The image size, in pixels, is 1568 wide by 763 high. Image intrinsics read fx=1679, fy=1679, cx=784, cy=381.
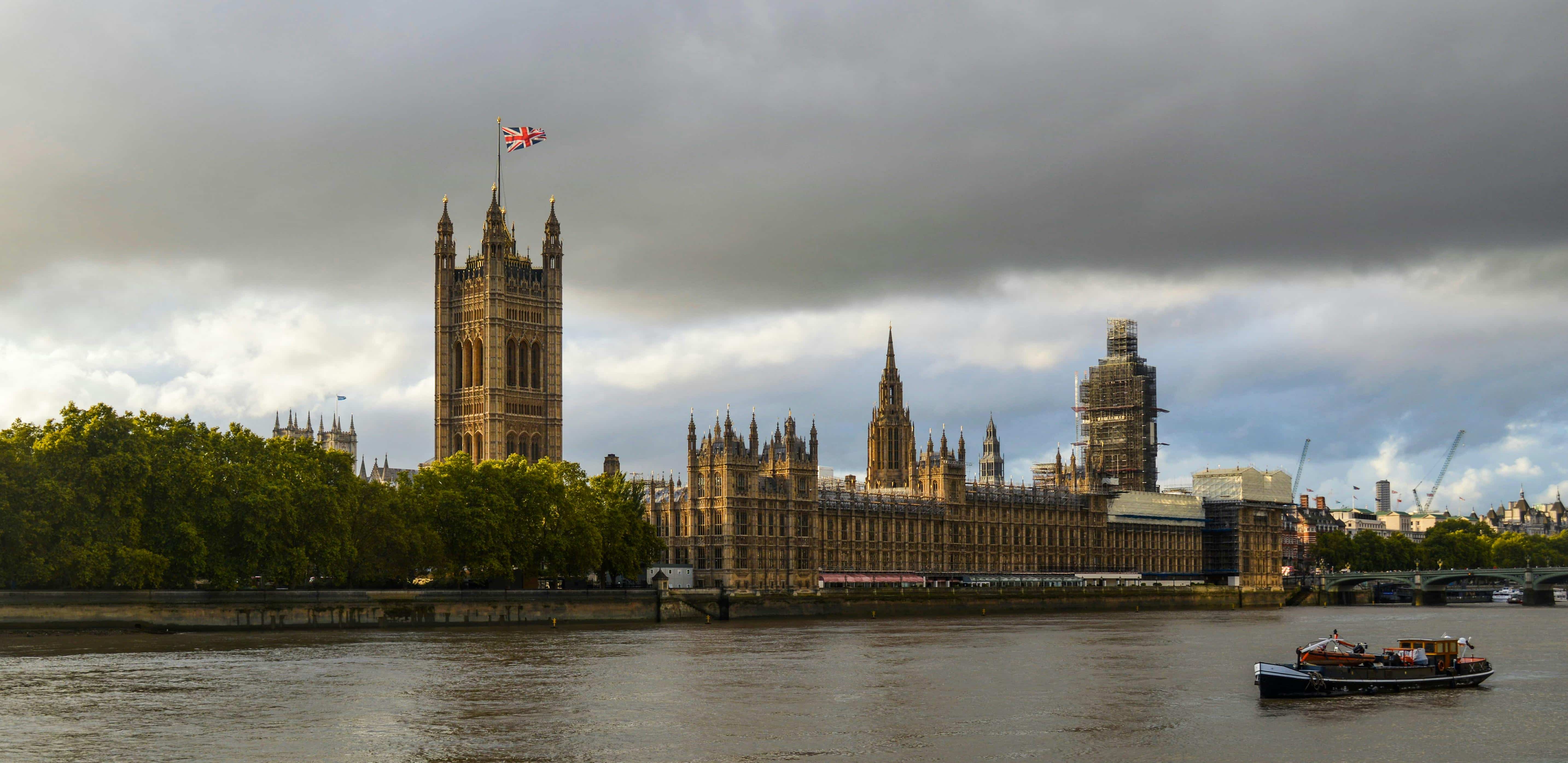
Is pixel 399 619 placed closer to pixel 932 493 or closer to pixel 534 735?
pixel 534 735

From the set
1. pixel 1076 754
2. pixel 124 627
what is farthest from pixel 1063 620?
pixel 1076 754

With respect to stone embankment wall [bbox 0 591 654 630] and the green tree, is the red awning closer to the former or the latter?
the green tree

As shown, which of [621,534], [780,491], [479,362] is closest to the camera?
[621,534]

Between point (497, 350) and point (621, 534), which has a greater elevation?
point (497, 350)

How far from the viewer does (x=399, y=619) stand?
324 ft

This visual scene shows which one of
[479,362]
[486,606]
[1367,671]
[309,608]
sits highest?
[479,362]

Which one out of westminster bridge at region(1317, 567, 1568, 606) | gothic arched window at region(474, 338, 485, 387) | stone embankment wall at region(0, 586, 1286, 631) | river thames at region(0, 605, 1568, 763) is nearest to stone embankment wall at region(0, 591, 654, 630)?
stone embankment wall at region(0, 586, 1286, 631)

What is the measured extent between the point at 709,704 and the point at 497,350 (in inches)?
4710

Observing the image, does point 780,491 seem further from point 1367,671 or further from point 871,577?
point 1367,671

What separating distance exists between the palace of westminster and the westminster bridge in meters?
18.4

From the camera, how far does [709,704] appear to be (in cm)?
5444

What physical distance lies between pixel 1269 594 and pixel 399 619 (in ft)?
367

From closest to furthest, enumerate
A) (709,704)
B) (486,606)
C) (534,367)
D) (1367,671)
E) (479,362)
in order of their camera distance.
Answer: (709,704) → (1367,671) → (486,606) → (479,362) → (534,367)

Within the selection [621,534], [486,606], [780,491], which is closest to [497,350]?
[780,491]
